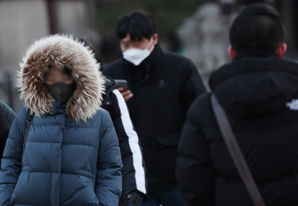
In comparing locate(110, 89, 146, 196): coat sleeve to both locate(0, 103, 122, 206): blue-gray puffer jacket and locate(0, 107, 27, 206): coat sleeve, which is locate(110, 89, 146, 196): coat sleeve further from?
locate(0, 107, 27, 206): coat sleeve

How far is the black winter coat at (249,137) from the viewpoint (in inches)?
126

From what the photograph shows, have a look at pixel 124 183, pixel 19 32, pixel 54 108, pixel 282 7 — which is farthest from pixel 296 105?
pixel 282 7

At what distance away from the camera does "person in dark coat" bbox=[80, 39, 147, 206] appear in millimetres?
4582

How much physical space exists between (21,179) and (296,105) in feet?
5.01

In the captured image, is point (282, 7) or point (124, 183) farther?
point (282, 7)

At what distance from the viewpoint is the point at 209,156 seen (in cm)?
328

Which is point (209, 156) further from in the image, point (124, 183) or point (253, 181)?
point (124, 183)

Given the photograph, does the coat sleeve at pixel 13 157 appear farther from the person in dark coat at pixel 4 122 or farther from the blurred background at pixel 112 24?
the blurred background at pixel 112 24

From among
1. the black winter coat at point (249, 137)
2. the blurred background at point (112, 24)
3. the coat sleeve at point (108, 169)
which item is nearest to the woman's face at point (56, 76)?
the coat sleeve at point (108, 169)

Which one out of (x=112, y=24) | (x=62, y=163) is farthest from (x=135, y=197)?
(x=112, y=24)

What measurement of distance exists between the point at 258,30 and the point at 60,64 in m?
1.22

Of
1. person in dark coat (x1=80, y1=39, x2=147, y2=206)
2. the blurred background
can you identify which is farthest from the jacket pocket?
the blurred background

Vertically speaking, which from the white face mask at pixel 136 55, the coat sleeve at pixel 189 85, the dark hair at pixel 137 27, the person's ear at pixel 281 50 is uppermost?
the dark hair at pixel 137 27

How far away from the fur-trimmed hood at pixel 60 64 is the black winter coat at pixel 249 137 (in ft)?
2.88
